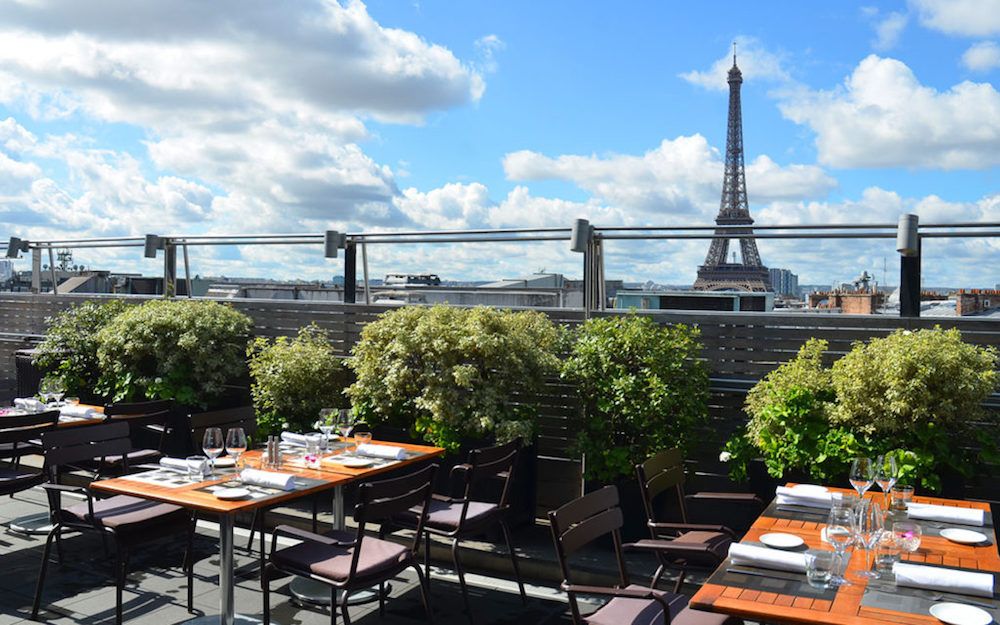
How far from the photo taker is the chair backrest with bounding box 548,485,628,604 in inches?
122

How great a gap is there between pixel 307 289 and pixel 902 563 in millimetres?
6660

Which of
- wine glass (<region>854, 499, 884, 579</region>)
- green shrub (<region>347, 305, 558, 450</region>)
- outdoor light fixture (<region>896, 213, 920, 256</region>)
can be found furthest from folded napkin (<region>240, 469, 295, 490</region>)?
outdoor light fixture (<region>896, 213, 920, 256</region>)

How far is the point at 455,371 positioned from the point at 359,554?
1.98 meters

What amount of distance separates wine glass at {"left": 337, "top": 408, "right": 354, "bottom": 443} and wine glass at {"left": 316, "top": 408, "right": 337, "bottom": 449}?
38 mm

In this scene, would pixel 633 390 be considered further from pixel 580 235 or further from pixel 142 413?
A: pixel 142 413

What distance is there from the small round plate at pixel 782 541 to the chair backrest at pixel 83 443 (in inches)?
158

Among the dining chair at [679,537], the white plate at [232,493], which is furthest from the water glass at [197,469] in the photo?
the dining chair at [679,537]

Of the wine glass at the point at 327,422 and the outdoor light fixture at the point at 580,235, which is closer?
the wine glass at the point at 327,422

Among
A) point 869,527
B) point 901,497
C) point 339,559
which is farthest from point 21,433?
point 901,497

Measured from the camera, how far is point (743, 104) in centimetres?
4622

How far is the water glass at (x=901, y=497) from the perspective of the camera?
3.23 m

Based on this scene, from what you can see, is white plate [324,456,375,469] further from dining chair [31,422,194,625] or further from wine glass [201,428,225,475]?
dining chair [31,422,194,625]

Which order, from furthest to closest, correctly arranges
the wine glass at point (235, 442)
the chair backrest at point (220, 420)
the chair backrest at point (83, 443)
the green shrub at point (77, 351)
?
1. the green shrub at point (77, 351)
2. the chair backrest at point (220, 420)
3. the chair backrest at point (83, 443)
4. the wine glass at point (235, 442)

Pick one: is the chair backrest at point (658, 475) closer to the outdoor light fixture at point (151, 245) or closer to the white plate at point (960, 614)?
the white plate at point (960, 614)
